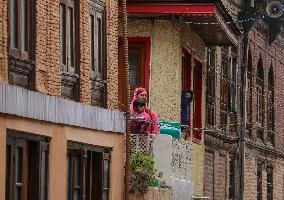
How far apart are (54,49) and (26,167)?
7.70 feet

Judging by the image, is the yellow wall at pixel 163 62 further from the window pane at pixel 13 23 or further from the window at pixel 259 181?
the window at pixel 259 181

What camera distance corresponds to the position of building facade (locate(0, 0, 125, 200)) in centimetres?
2095

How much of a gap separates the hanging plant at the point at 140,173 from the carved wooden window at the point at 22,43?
5.46 m

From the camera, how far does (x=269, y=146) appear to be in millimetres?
53406

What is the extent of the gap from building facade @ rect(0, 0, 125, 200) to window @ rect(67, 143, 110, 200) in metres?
0.02

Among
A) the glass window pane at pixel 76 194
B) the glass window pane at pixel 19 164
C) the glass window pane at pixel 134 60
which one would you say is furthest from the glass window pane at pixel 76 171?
the glass window pane at pixel 134 60

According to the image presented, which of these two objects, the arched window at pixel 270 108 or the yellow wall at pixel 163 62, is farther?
the arched window at pixel 270 108

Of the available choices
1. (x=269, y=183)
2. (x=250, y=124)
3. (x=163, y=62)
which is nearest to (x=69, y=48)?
(x=163, y=62)

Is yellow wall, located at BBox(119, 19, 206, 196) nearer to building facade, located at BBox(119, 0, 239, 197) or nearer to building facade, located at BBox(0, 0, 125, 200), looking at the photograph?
building facade, located at BBox(119, 0, 239, 197)

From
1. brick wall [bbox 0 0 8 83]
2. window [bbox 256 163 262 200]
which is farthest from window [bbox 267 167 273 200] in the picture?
brick wall [bbox 0 0 8 83]

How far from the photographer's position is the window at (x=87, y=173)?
24188 mm

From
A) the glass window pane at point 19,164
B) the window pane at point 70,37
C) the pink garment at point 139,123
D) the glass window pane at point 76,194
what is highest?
the window pane at point 70,37

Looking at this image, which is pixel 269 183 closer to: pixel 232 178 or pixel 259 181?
pixel 259 181

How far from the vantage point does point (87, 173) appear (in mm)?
25391
